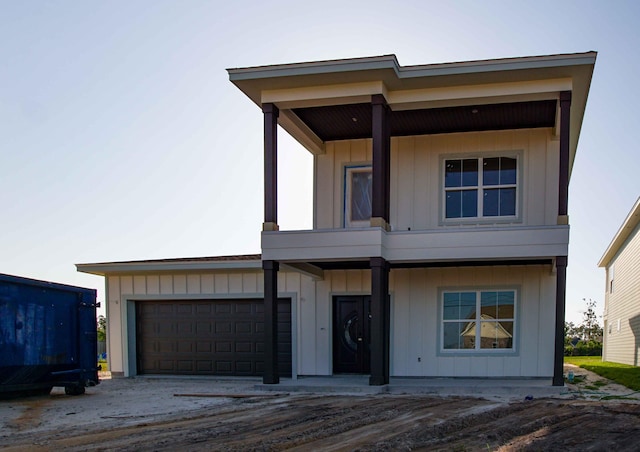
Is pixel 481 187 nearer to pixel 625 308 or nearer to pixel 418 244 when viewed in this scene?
pixel 418 244

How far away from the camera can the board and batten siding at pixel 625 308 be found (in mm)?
20406

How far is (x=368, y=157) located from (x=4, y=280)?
796cm

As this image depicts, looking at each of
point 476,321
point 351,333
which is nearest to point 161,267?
point 351,333

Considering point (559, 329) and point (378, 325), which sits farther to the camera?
point (378, 325)

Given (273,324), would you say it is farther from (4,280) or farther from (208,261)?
(4,280)

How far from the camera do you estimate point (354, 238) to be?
39.6 ft

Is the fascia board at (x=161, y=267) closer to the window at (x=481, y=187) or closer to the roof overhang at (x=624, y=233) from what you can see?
the window at (x=481, y=187)

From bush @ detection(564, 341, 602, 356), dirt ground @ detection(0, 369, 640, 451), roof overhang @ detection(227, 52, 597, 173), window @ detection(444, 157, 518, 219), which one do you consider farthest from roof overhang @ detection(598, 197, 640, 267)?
dirt ground @ detection(0, 369, 640, 451)

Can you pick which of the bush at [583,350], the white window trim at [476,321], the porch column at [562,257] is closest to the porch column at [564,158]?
the porch column at [562,257]

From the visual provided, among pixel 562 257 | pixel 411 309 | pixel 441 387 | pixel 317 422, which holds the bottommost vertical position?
pixel 317 422

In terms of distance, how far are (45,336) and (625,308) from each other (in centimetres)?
1987

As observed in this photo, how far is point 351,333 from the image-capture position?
14625 mm

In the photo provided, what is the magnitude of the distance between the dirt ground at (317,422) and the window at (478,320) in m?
1.90

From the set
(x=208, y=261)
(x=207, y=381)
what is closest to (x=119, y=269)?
(x=208, y=261)
